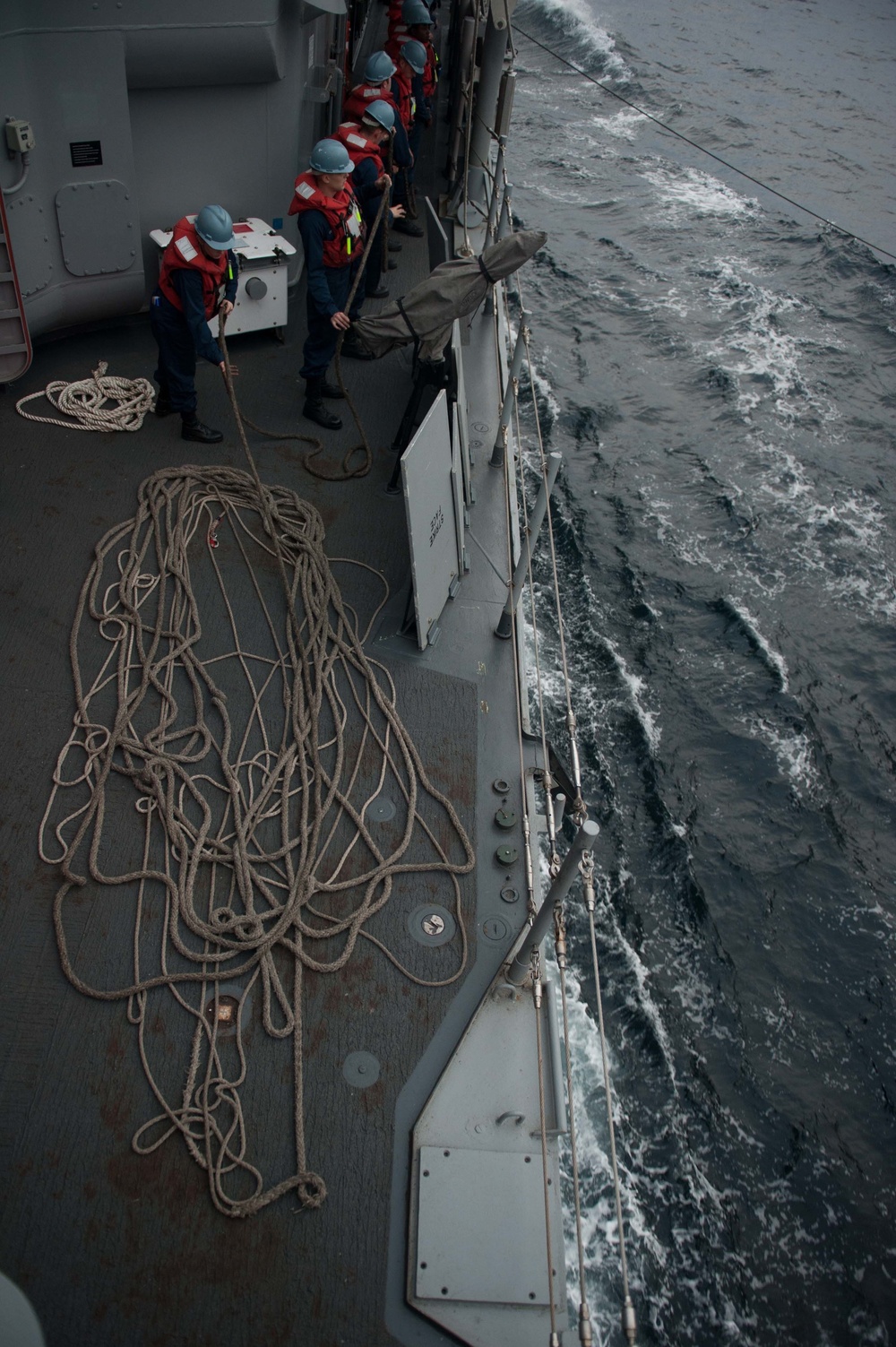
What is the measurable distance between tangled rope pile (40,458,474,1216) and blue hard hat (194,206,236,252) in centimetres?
98

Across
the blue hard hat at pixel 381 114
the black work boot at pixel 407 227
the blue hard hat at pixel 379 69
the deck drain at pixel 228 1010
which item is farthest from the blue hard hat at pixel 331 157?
the deck drain at pixel 228 1010

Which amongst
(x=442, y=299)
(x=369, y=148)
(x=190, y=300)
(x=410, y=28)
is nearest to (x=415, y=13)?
(x=410, y=28)

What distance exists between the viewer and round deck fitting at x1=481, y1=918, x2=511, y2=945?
8.34ft

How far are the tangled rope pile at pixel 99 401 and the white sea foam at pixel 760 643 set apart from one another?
4.24 m

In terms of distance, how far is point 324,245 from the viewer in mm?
4090

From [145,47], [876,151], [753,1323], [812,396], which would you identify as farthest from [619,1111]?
[876,151]

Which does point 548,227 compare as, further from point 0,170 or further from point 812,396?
point 0,170

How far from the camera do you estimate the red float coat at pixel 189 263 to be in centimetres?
356

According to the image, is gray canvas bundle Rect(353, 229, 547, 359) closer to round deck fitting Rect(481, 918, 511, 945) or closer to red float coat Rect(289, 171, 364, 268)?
red float coat Rect(289, 171, 364, 268)

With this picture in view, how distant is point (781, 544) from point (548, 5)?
2180 centimetres

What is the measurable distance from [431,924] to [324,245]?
3185 mm

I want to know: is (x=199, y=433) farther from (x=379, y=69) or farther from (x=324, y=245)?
(x=379, y=69)

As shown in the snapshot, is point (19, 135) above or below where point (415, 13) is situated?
below

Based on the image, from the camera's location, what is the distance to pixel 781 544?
7.20m
